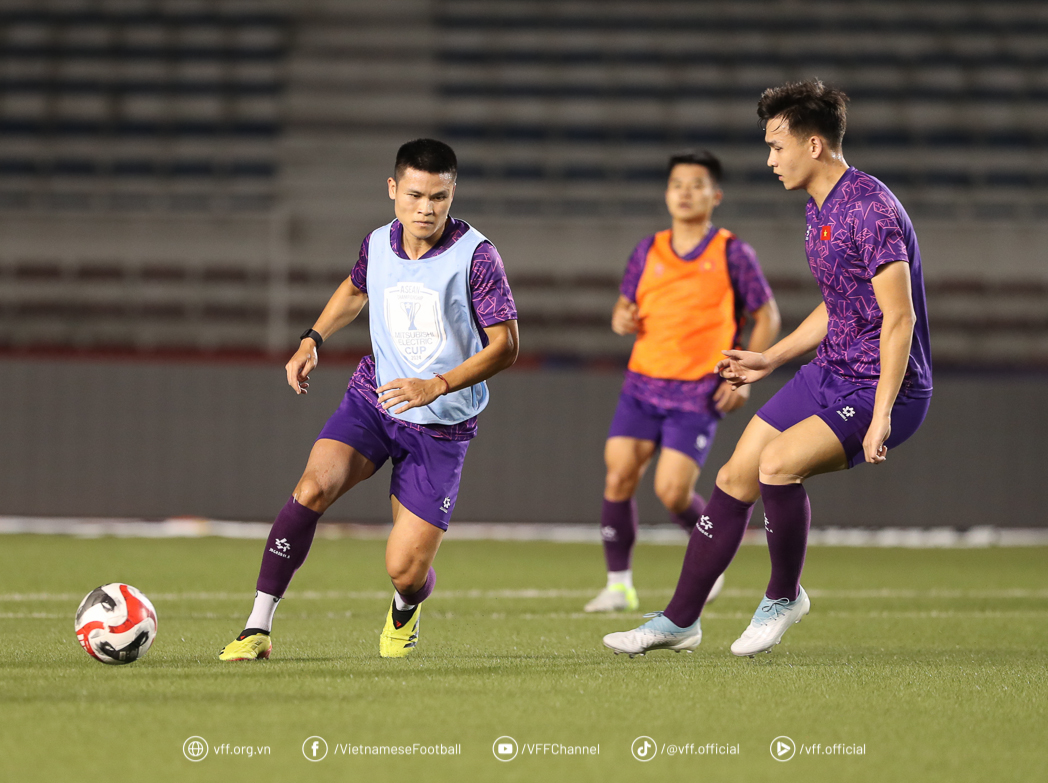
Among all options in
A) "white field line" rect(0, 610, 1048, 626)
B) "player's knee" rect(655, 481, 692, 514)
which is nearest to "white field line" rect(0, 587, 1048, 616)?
"white field line" rect(0, 610, 1048, 626)

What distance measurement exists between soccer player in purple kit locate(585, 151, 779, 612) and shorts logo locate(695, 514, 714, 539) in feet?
5.69

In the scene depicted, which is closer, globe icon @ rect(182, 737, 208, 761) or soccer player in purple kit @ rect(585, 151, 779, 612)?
globe icon @ rect(182, 737, 208, 761)

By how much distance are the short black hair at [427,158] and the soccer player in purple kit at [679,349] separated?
2.19 metres

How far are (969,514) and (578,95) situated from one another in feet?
27.0

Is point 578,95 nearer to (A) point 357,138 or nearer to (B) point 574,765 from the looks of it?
(A) point 357,138

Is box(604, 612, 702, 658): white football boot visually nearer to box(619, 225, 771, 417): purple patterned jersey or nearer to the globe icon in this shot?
the globe icon

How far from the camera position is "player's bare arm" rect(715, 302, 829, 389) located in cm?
414

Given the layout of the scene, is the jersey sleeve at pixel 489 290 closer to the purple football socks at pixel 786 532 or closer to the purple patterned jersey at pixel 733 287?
the purple football socks at pixel 786 532

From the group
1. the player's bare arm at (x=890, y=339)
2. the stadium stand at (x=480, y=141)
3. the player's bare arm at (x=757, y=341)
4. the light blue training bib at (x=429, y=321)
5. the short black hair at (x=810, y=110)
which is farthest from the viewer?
the stadium stand at (x=480, y=141)

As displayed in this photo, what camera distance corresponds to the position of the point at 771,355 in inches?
167

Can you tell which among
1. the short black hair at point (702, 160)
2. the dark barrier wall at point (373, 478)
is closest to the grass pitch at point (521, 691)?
the short black hair at point (702, 160)

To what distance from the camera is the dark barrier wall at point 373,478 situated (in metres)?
9.87

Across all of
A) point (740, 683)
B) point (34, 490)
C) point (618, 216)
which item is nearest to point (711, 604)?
point (740, 683)

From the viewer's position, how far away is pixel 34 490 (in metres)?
9.80
